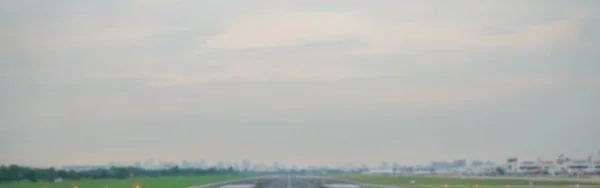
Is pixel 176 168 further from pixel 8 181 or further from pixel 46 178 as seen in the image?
pixel 8 181

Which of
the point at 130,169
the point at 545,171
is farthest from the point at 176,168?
the point at 545,171

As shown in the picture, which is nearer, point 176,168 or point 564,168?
point 564,168

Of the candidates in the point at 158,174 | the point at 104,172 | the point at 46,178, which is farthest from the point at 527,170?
the point at 46,178

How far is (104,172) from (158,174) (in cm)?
3635

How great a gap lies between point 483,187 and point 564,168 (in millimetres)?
97975

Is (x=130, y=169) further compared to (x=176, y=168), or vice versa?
(x=176, y=168)

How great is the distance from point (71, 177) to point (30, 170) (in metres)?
10.5

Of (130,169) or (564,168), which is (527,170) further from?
(130,169)

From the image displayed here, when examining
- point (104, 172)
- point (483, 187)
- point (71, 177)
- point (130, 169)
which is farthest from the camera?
point (130, 169)

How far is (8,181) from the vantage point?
10019 centimetres

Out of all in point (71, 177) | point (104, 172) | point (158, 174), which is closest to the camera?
point (71, 177)

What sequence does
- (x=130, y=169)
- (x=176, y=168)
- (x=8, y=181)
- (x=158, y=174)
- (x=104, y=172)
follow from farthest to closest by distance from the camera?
(x=176, y=168) < (x=158, y=174) < (x=130, y=169) < (x=104, y=172) < (x=8, y=181)

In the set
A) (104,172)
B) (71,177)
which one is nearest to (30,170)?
(71,177)

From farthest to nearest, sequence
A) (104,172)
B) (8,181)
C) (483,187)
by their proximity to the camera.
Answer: (104,172), (8,181), (483,187)
